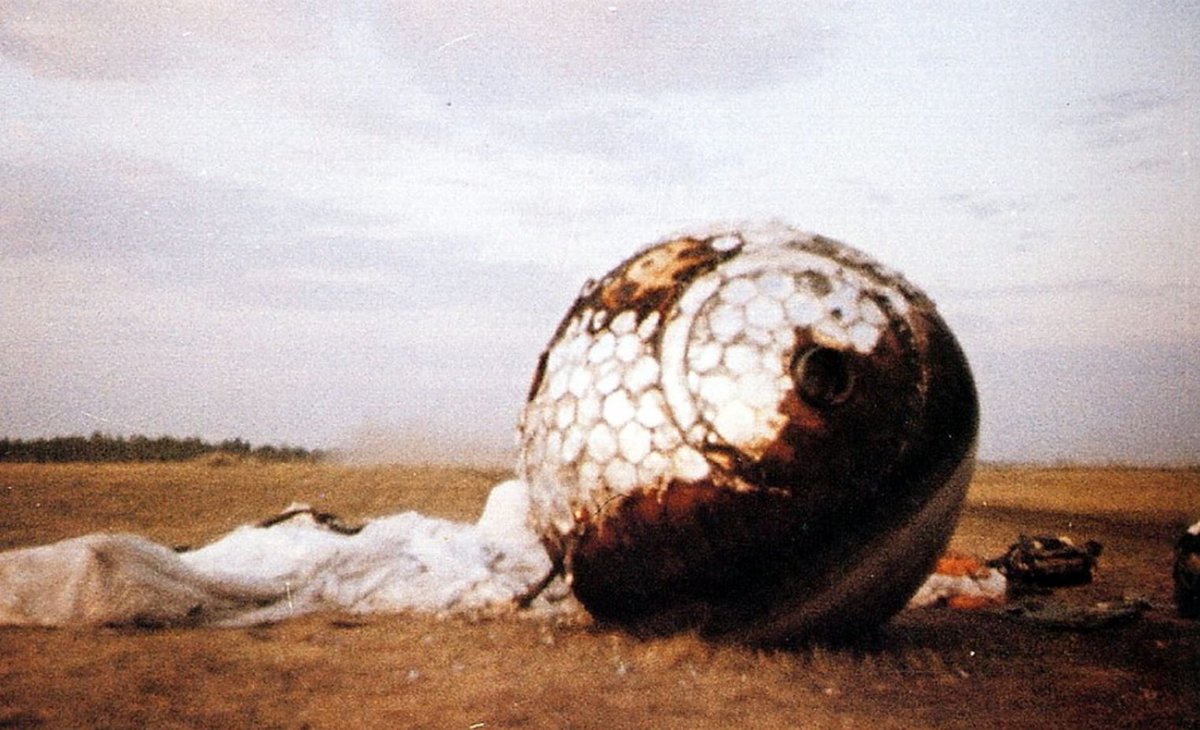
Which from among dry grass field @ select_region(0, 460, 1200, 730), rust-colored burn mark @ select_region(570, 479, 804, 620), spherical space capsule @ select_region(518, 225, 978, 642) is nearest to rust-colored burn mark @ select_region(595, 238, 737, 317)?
spherical space capsule @ select_region(518, 225, 978, 642)

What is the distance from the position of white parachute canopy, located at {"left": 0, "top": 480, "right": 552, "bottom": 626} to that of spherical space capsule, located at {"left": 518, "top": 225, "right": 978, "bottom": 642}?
0.90 meters

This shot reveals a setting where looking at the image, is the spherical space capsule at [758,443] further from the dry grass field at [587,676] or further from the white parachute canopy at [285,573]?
the white parachute canopy at [285,573]

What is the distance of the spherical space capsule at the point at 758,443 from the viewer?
4.39 metres

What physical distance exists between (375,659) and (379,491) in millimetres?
10047

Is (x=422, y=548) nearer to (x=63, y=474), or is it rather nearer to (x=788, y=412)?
(x=788, y=412)

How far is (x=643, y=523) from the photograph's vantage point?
14.9 feet

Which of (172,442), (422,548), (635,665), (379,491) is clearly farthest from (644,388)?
(172,442)

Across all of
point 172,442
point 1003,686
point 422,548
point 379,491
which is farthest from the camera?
point 172,442

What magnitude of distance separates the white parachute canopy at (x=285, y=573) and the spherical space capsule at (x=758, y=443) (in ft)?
2.94

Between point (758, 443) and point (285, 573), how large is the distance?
318cm

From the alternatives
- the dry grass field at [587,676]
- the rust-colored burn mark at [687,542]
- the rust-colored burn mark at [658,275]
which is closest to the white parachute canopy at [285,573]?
the dry grass field at [587,676]

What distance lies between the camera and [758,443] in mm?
4355

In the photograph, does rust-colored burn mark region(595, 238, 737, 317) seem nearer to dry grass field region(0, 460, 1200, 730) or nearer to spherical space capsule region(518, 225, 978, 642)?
spherical space capsule region(518, 225, 978, 642)

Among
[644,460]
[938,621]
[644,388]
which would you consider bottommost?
[938,621]
